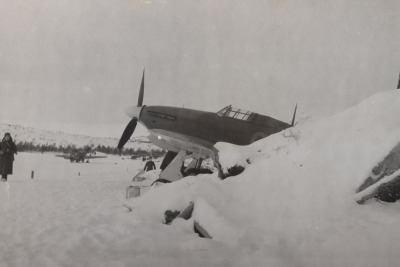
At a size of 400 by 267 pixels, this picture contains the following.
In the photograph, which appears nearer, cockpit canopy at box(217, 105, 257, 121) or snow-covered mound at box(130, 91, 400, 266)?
snow-covered mound at box(130, 91, 400, 266)

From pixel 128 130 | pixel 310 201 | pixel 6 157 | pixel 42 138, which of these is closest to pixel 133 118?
pixel 128 130

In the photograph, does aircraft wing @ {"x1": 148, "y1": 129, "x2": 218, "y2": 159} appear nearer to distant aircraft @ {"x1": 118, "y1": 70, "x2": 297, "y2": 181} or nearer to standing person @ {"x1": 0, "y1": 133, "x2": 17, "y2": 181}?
distant aircraft @ {"x1": 118, "y1": 70, "x2": 297, "y2": 181}

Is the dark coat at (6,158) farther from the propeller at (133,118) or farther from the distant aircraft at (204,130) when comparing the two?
the distant aircraft at (204,130)

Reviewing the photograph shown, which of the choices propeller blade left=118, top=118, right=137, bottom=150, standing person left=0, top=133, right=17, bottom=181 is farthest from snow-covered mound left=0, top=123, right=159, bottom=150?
propeller blade left=118, top=118, right=137, bottom=150

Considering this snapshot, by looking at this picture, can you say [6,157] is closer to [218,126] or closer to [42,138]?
[218,126]

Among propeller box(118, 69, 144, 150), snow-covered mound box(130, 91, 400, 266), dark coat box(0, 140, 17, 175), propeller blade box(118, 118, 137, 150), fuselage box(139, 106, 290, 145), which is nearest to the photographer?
snow-covered mound box(130, 91, 400, 266)

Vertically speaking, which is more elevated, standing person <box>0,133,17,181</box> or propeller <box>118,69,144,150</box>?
propeller <box>118,69,144,150</box>

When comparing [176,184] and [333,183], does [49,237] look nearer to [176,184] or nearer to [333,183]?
[176,184]

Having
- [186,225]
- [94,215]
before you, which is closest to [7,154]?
[94,215]
